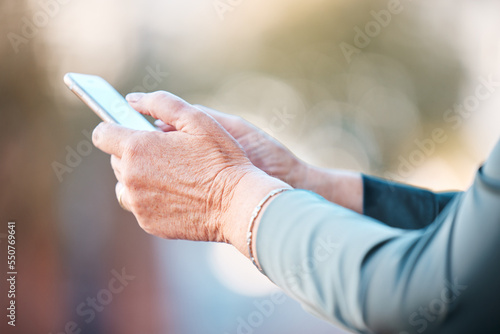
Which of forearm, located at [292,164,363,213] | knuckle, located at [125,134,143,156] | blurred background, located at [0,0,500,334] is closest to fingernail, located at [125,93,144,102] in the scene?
knuckle, located at [125,134,143,156]

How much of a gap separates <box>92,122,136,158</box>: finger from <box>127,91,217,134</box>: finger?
0.20 feet

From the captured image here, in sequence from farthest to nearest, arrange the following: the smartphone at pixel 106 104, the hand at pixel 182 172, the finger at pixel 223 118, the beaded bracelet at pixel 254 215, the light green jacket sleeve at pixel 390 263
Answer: the finger at pixel 223 118
the smartphone at pixel 106 104
the hand at pixel 182 172
the beaded bracelet at pixel 254 215
the light green jacket sleeve at pixel 390 263

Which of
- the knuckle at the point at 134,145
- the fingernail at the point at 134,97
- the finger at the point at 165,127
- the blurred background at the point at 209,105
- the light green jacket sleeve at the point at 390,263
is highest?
the fingernail at the point at 134,97

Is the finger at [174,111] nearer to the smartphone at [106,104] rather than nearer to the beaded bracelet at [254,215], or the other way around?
the smartphone at [106,104]

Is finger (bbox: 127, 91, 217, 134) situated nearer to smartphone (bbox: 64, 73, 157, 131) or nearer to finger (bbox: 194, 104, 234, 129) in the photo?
smartphone (bbox: 64, 73, 157, 131)

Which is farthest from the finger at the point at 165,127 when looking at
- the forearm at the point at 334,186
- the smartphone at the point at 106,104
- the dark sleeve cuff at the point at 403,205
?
the dark sleeve cuff at the point at 403,205

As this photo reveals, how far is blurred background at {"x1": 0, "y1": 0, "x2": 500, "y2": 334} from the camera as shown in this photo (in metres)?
2.07

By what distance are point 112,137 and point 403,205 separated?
629mm

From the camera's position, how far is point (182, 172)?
74 cm

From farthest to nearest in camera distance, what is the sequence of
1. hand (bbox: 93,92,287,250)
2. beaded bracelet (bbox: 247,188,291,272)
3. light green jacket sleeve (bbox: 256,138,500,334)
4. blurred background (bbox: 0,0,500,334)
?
blurred background (bbox: 0,0,500,334) < hand (bbox: 93,92,287,250) < beaded bracelet (bbox: 247,188,291,272) < light green jacket sleeve (bbox: 256,138,500,334)

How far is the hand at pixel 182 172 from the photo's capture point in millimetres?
701

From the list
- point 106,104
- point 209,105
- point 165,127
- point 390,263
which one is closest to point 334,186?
point 165,127

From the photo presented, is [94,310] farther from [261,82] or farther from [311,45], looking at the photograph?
[311,45]

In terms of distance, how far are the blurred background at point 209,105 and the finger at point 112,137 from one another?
4.45ft
